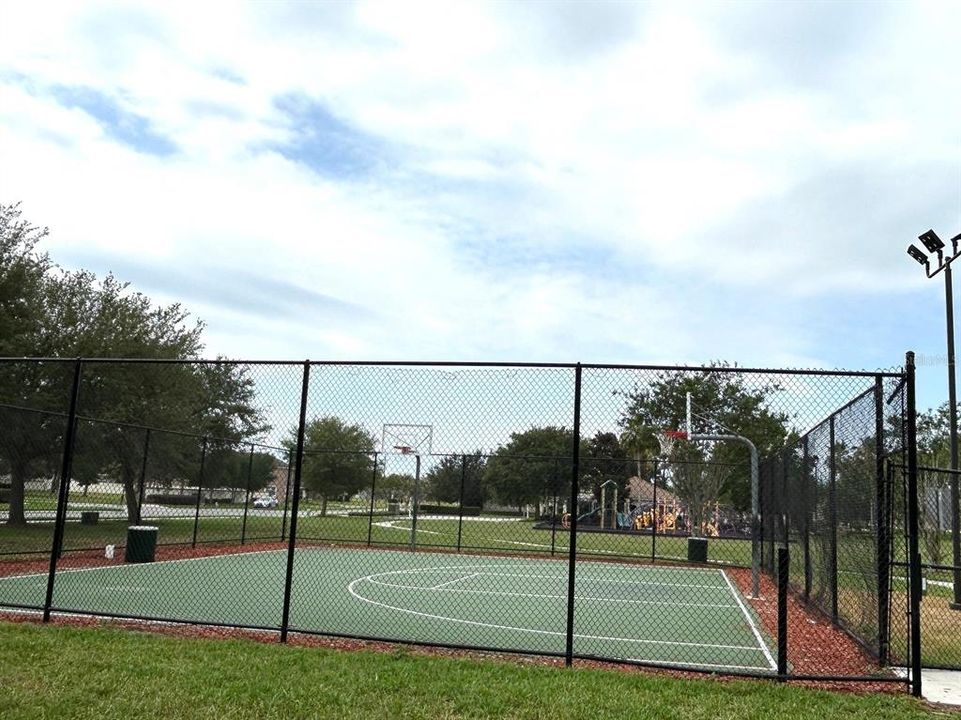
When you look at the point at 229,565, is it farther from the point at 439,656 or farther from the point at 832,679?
the point at 832,679

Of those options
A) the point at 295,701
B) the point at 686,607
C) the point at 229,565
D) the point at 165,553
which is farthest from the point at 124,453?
the point at 295,701

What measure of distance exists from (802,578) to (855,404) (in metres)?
6.43

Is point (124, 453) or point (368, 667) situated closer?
point (368, 667)

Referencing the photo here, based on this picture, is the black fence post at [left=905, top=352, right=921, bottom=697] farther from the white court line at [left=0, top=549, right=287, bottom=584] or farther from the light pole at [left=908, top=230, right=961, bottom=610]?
the white court line at [left=0, top=549, right=287, bottom=584]

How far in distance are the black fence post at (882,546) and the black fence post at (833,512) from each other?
6.45ft

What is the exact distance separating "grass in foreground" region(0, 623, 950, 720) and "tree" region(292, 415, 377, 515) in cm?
1510

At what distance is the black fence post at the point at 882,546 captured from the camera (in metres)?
7.34

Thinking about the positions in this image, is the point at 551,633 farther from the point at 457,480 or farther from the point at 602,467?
the point at 602,467

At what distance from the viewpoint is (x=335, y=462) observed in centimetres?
2261

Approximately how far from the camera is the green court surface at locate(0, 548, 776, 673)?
909cm

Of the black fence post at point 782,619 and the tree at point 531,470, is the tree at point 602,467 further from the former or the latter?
the black fence post at point 782,619

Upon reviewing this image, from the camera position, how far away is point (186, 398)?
76.4ft

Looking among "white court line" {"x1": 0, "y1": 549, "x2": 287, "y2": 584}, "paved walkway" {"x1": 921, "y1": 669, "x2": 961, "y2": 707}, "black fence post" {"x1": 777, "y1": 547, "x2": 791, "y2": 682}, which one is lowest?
"white court line" {"x1": 0, "y1": 549, "x2": 287, "y2": 584}

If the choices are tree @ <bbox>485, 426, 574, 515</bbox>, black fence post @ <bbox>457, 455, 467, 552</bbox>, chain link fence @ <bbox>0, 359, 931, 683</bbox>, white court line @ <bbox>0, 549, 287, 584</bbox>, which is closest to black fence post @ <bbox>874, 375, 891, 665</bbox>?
chain link fence @ <bbox>0, 359, 931, 683</bbox>
